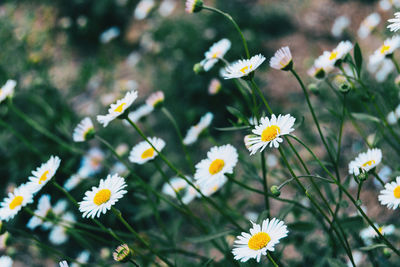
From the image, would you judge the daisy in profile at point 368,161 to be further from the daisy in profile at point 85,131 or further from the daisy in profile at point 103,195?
the daisy in profile at point 85,131

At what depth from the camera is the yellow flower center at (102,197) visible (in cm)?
111

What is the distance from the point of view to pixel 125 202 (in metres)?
2.26

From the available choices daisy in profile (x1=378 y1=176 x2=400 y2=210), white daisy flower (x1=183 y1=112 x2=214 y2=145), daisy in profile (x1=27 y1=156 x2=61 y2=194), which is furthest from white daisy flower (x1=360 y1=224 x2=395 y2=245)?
daisy in profile (x1=27 y1=156 x2=61 y2=194)

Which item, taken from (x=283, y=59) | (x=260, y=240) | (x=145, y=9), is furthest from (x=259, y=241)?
(x=145, y=9)

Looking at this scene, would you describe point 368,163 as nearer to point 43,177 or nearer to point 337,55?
point 337,55

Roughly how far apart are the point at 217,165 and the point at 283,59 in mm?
342

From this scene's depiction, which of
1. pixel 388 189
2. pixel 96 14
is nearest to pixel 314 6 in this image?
pixel 96 14

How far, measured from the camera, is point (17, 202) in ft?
4.39

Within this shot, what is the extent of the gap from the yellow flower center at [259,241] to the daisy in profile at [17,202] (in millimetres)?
685

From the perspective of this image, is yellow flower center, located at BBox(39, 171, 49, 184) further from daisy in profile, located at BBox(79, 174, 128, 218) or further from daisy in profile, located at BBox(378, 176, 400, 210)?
daisy in profile, located at BBox(378, 176, 400, 210)

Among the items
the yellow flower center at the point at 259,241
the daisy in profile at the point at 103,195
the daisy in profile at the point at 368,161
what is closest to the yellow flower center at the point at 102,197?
the daisy in profile at the point at 103,195

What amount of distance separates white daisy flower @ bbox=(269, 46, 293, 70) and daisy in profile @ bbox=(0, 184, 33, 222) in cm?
80

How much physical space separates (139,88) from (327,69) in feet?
7.86

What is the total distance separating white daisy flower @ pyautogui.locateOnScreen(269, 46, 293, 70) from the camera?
111 centimetres
